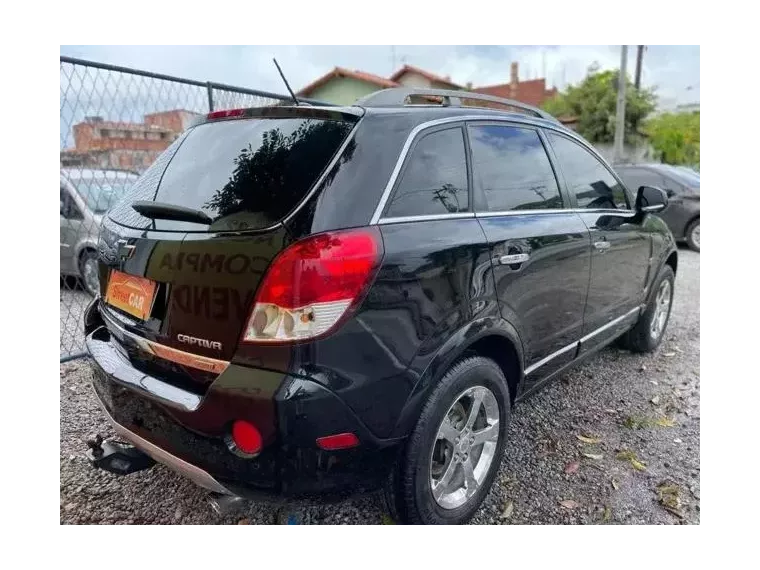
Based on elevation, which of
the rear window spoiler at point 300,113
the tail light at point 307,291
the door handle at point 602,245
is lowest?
the tail light at point 307,291

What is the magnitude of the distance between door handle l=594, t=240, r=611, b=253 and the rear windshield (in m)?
1.82

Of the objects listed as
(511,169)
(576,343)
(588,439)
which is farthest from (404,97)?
(588,439)

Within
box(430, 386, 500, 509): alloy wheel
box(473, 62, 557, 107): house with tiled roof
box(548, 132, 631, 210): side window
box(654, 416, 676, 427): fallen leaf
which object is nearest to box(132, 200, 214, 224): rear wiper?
box(430, 386, 500, 509): alloy wheel

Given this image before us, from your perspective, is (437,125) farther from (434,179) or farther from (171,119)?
(171,119)

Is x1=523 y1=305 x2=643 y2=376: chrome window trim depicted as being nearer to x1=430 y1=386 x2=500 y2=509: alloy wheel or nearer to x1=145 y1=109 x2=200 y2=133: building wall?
x1=430 y1=386 x2=500 y2=509: alloy wheel

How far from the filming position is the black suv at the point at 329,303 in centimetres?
171

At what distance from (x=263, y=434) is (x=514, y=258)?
133cm

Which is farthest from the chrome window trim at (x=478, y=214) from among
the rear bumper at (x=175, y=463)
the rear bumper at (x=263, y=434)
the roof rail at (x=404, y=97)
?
the rear bumper at (x=175, y=463)

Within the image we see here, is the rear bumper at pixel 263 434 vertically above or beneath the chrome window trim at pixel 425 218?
beneath

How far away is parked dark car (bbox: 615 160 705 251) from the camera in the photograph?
9.12 m

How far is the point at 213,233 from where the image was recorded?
1.83 m

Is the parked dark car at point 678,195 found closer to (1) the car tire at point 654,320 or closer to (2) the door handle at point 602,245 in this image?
(1) the car tire at point 654,320

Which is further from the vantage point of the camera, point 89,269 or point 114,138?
point 89,269

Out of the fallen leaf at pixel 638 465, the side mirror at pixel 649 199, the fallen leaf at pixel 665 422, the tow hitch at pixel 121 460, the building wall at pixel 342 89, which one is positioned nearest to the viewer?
the tow hitch at pixel 121 460
